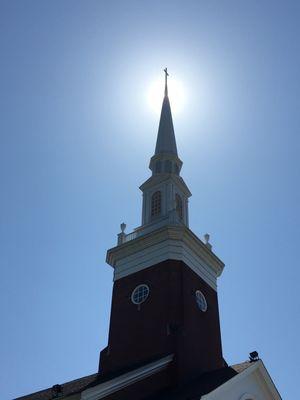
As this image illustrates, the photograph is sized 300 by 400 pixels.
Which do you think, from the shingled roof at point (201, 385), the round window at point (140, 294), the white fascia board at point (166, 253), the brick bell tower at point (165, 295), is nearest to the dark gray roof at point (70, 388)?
the shingled roof at point (201, 385)

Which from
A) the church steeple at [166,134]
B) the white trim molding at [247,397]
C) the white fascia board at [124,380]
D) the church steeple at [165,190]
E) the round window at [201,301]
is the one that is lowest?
the white trim molding at [247,397]

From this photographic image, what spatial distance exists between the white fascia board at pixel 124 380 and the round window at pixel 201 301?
4.19 meters

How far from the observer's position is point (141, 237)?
26.2 meters

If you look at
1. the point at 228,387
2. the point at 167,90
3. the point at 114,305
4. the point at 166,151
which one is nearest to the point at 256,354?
the point at 228,387

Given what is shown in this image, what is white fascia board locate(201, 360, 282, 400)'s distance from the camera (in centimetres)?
1743

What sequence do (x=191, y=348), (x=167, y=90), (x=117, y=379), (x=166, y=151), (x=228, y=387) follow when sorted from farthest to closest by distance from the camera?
(x=167, y=90)
(x=166, y=151)
(x=191, y=348)
(x=117, y=379)
(x=228, y=387)

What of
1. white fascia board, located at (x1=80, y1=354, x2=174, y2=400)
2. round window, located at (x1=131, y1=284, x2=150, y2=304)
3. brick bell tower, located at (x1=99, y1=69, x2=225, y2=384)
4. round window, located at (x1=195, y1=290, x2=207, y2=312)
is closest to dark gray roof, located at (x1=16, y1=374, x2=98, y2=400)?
brick bell tower, located at (x1=99, y1=69, x2=225, y2=384)

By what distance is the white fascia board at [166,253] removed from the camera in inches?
1003

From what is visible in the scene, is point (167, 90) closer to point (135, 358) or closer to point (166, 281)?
point (166, 281)

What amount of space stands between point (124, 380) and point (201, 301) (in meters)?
6.53

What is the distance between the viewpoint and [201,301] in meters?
25.2

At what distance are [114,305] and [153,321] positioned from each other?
9.74 feet

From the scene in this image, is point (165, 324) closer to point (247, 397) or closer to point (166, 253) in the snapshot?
point (166, 253)

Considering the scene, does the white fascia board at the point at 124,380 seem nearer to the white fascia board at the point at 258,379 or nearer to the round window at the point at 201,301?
the white fascia board at the point at 258,379
